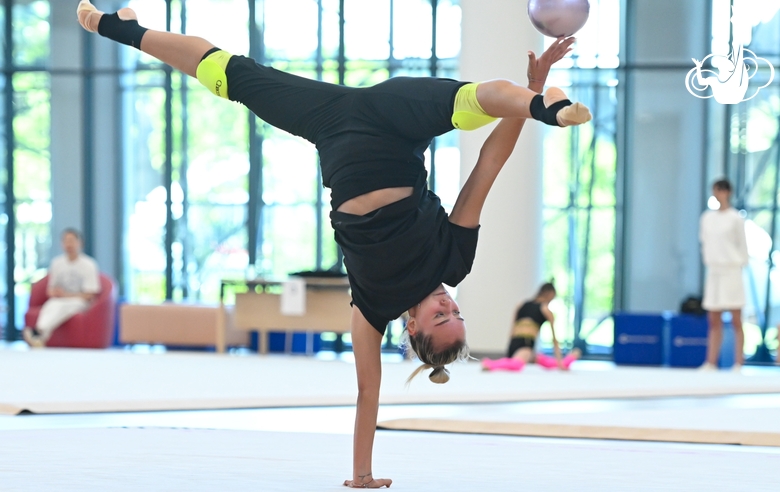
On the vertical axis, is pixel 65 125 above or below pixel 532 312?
above

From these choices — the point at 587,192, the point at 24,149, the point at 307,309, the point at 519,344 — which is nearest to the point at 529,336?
the point at 519,344

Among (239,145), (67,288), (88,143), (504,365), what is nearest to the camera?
(504,365)

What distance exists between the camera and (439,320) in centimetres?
313

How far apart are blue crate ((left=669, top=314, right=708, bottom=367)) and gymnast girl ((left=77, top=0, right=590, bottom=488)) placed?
21.7 feet

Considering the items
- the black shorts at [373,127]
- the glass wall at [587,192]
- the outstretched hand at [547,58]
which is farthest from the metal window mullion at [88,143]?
the outstretched hand at [547,58]

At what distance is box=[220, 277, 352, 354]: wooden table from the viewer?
919 centimetres

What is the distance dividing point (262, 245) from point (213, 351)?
5.64 feet

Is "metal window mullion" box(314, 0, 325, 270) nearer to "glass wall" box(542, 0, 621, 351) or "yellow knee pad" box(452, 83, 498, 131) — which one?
"glass wall" box(542, 0, 621, 351)

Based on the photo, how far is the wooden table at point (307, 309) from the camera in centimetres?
919

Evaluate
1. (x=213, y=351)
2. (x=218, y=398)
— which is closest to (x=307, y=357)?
(x=213, y=351)

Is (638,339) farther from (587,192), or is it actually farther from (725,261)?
(587,192)

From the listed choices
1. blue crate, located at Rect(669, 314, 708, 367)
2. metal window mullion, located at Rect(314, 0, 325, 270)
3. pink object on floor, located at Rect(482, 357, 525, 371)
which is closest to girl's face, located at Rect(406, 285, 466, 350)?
pink object on floor, located at Rect(482, 357, 525, 371)

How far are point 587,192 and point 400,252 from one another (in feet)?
26.8

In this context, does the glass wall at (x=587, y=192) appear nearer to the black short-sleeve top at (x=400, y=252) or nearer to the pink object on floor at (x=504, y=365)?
the pink object on floor at (x=504, y=365)
